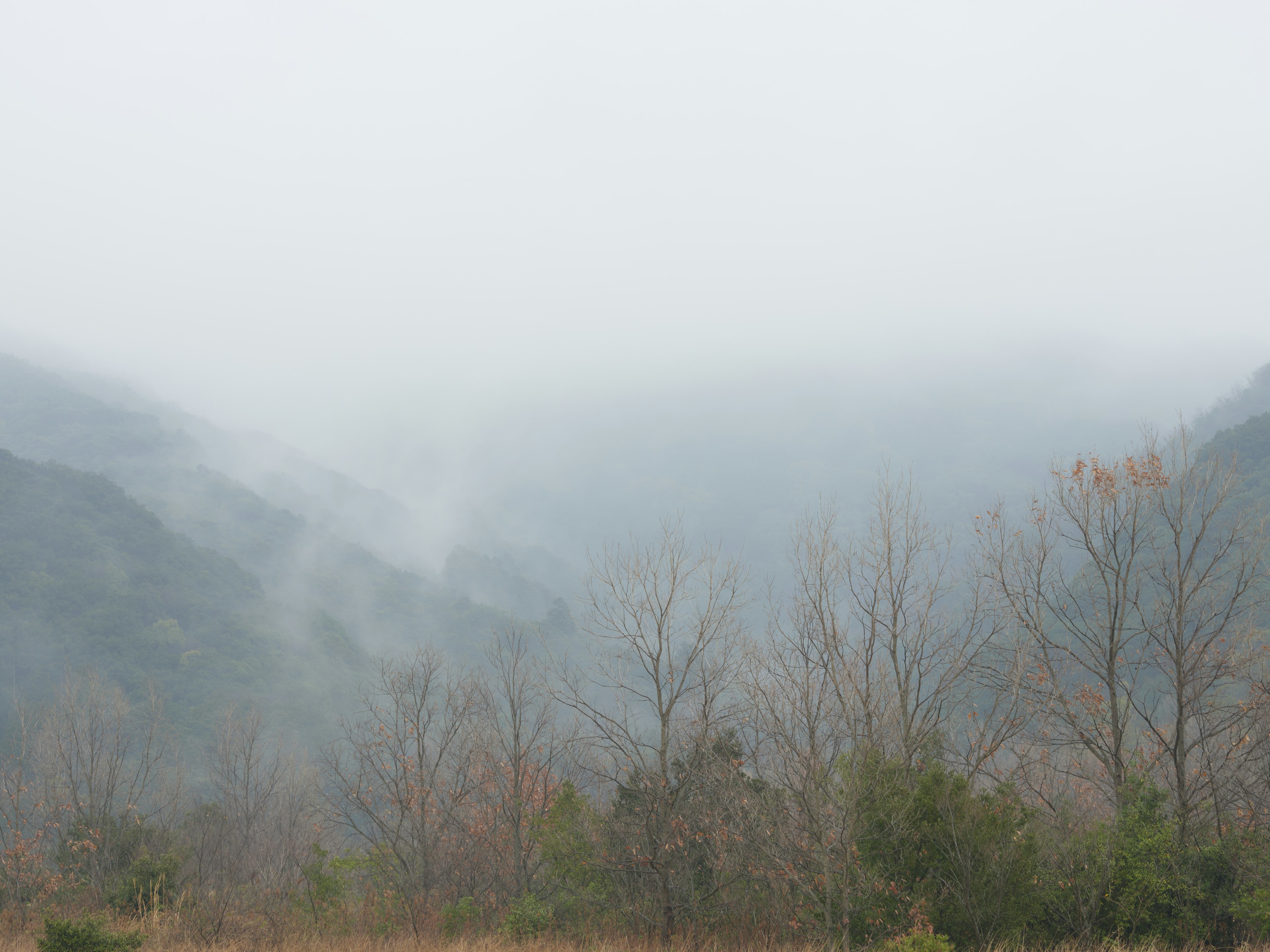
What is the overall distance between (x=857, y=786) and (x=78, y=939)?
11.1 metres

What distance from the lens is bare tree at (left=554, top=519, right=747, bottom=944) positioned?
14.5 meters

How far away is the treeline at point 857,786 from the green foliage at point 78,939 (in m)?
2.65

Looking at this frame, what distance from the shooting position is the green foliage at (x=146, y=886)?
16250mm

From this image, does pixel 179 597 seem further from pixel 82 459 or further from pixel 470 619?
pixel 82 459

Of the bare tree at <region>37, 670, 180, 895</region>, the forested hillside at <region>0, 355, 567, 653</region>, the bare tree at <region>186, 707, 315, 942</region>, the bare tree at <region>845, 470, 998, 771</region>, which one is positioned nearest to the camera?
the bare tree at <region>186, 707, 315, 942</region>

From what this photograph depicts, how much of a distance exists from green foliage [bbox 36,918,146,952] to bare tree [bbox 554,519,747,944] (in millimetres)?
7478

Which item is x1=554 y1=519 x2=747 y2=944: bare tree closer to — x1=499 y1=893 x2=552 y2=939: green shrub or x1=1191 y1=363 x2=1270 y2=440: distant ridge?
x1=499 y1=893 x2=552 y2=939: green shrub

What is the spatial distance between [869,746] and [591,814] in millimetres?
9979

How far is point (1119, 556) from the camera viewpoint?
57.1 feet

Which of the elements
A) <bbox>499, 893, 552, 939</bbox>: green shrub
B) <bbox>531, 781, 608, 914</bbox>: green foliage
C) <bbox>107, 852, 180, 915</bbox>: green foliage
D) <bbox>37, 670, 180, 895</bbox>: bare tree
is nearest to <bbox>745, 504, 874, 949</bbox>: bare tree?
<bbox>499, 893, 552, 939</bbox>: green shrub

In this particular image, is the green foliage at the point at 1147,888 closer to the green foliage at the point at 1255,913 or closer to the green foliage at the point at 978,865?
the green foliage at the point at 1255,913

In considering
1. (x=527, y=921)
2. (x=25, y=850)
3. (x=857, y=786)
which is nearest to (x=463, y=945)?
(x=527, y=921)

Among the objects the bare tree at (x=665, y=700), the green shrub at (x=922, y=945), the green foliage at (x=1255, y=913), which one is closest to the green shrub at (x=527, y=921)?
the bare tree at (x=665, y=700)

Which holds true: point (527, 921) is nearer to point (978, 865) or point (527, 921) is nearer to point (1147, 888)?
point (978, 865)
